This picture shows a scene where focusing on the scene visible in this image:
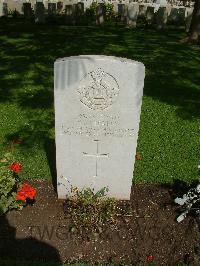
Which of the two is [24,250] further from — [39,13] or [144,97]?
[39,13]

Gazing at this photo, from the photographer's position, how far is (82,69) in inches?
189

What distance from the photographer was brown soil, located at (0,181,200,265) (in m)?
4.95

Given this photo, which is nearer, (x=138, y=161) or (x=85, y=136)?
(x=85, y=136)

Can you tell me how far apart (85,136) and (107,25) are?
13.3 m

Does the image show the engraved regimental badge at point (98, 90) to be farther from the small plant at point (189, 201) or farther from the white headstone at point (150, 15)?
the white headstone at point (150, 15)

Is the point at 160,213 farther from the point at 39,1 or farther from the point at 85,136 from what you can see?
the point at 39,1

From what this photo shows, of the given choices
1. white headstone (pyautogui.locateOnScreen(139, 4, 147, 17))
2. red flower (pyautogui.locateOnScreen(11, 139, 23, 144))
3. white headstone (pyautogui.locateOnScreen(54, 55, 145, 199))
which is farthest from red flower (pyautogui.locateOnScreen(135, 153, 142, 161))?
white headstone (pyautogui.locateOnScreen(139, 4, 147, 17))

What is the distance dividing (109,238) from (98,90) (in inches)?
73.7

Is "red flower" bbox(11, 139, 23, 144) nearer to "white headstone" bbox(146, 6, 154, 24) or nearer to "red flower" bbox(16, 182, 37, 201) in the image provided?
"red flower" bbox(16, 182, 37, 201)

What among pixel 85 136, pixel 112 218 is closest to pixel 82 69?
pixel 85 136

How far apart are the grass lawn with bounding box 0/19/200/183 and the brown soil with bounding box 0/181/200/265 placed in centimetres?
99

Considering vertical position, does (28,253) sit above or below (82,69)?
below

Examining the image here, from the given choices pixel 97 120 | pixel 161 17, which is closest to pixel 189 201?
pixel 97 120

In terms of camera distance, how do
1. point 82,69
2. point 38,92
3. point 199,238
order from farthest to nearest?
point 38,92 → point 199,238 → point 82,69
